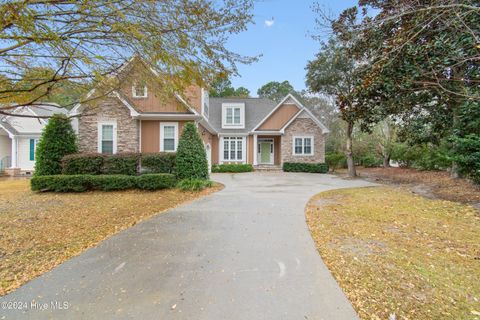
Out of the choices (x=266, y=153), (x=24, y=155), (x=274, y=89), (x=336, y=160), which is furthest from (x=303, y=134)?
(x=274, y=89)

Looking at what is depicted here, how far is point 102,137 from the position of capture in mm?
12602

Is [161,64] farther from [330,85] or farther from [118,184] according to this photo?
[330,85]

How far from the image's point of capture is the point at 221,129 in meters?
21.2

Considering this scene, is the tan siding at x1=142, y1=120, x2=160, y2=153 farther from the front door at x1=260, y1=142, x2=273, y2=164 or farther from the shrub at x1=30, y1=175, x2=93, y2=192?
the front door at x1=260, y1=142, x2=273, y2=164

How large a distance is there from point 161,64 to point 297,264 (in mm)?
3836

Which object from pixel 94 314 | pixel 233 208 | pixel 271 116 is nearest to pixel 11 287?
pixel 94 314

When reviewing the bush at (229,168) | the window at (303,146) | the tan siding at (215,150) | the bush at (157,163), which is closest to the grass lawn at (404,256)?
the bush at (157,163)

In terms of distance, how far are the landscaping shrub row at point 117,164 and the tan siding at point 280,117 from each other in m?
11.7

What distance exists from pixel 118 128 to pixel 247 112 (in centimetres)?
1324

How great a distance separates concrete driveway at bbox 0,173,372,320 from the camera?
2514mm

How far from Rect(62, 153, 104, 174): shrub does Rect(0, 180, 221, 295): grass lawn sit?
1225 millimetres

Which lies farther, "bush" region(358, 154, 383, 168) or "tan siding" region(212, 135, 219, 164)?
"bush" region(358, 154, 383, 168)

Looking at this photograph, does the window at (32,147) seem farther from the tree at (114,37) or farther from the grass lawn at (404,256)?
the grass lawn at (404,256)

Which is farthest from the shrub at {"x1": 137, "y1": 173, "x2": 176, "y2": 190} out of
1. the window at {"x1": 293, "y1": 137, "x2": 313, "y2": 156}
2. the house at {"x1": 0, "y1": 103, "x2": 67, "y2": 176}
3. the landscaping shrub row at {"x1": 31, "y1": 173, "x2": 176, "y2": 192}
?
the window at {"x1": 293, "y1": 137, "x2": 313, "y2": 156}
